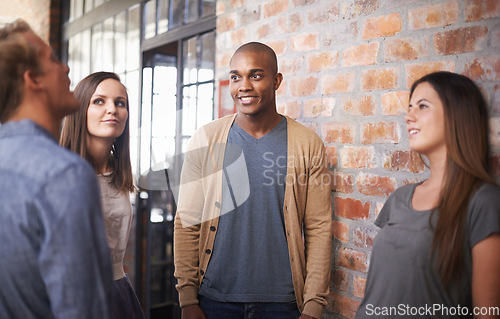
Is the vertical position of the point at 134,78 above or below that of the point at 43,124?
above

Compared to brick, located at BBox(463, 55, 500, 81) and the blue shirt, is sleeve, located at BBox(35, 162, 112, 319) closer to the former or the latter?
the blue shirt

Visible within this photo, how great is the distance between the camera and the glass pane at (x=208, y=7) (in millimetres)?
2539

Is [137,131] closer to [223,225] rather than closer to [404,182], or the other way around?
[223,225]

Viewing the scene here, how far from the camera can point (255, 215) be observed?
5.24 ft

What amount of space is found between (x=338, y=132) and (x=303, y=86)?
29 centimetres

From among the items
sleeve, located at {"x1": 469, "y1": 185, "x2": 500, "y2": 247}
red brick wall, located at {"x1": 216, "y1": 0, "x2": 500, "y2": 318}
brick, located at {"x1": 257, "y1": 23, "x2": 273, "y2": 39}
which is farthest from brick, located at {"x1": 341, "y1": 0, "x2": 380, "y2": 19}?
sleeve, located at {"x1": 469, "y1": 185, "x2": 500, "y2": 247}

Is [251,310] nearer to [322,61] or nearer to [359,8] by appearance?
[322,61]

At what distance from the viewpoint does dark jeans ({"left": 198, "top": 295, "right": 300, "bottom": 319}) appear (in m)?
1.55

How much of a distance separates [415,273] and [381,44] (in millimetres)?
838

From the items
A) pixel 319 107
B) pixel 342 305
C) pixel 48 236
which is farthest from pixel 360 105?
pixel 48 236

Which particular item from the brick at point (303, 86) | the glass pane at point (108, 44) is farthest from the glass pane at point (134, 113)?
the brick at point (303, 86)

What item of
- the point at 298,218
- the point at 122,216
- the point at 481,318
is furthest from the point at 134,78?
the point at 481,318

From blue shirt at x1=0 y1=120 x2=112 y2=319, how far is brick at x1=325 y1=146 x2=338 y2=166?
43.1 inches

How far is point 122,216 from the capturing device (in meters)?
1.58
